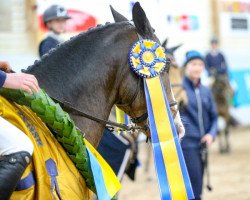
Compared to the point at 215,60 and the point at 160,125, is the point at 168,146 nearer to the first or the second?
the point at 160,125

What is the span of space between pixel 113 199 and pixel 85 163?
36cm

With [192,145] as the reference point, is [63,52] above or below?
above

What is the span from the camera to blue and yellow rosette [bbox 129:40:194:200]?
3.32 metres

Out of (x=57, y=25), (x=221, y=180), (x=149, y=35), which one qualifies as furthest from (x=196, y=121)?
(x=221, y=180)

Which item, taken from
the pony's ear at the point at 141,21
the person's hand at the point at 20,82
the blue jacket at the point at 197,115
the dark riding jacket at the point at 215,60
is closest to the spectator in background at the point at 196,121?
the blue jacket at the point at 197,115

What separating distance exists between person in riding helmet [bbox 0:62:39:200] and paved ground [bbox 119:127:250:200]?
17.0 ft

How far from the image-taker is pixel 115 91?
3303 mm

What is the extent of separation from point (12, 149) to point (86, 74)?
795 mm

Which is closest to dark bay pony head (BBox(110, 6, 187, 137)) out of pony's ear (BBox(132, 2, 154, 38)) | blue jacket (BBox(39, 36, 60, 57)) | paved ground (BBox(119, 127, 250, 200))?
pony's ear (BBox(132, 2, 154, 38))

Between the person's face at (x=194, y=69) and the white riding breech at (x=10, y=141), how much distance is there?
3.26 metres

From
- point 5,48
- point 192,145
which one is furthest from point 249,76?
point 192,145

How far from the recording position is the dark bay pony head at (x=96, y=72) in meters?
3.09

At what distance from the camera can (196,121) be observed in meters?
5.51

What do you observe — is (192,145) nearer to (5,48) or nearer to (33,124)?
(33,124)
